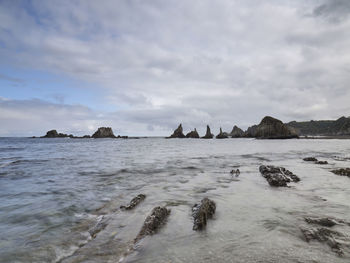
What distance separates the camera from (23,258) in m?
3.88

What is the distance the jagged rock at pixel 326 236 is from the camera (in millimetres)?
3629

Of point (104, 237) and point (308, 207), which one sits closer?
point (104, 237)

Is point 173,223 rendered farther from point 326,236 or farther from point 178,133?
point 178,133

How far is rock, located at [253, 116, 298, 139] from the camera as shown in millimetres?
98019

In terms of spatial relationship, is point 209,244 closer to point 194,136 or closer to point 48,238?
point 48,238

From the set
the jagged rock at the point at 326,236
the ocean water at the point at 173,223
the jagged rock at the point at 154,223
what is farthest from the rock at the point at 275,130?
the jagged rock at the point at 154,223

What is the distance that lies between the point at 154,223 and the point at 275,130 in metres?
110

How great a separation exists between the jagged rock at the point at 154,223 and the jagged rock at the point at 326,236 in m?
3.22

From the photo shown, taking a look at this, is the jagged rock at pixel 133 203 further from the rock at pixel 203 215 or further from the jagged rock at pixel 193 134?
the jagged rock at pixel 193 134

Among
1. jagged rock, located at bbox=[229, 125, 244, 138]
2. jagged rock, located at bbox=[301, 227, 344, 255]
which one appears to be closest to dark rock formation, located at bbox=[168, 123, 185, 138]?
jagged rock, located at bbox=[229, 125, 244, 138]

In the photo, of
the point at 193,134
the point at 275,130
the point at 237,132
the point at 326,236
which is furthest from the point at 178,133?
the point at 326,236

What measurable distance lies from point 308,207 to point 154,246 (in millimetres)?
4914

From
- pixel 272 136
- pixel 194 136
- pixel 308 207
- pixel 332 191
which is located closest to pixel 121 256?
pixel 308 207

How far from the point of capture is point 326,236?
4.03 meters
